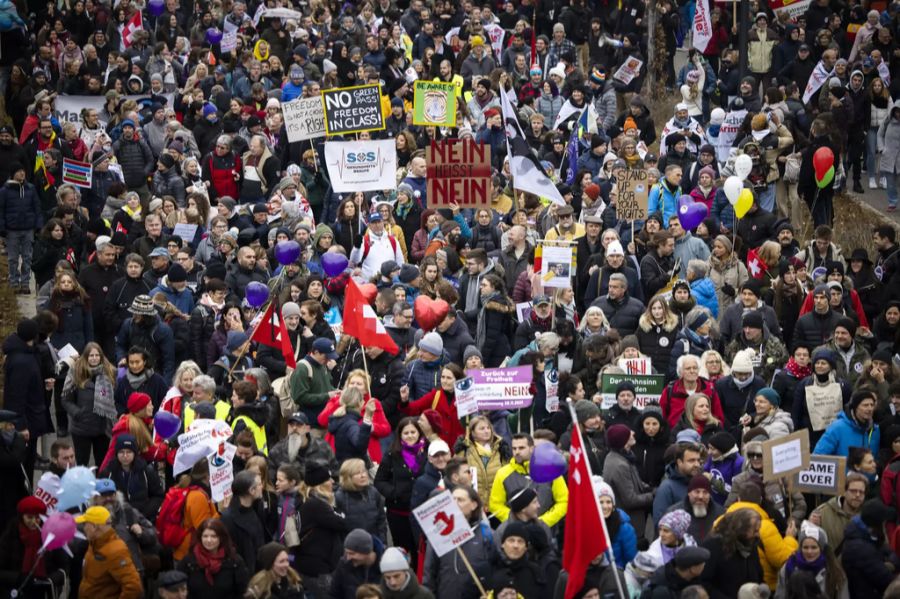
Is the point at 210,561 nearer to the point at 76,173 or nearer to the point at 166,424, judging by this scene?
the point at 166,424

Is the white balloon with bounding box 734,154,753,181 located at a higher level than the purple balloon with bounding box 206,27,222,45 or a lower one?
lower

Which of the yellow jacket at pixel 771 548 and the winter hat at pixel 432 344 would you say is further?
the winter hat at pixel 432 344

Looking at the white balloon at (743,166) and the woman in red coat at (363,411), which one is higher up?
the white balloon at (743,166)

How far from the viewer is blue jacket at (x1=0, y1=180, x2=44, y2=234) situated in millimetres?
19156

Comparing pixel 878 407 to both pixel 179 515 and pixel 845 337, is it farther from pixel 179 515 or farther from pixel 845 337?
pixel 179 515

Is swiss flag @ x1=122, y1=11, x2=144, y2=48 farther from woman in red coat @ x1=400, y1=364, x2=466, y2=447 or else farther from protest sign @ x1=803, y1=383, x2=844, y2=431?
protest sign @ x1=803, y1=383, x2=844, y2=431

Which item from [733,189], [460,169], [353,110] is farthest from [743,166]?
[353,110]

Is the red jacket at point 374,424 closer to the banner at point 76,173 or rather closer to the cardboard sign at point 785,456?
the cardboard sign at point 785,456

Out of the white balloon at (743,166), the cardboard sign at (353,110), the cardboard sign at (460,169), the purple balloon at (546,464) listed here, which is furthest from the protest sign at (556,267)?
the cardboard sign at (353,110)

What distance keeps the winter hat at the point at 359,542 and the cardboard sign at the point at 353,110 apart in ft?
31.9

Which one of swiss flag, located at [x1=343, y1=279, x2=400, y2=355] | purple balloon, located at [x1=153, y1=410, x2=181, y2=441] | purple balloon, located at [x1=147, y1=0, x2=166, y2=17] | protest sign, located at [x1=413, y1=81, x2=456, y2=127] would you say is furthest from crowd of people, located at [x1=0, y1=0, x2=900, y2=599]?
purple balloon, located at [x1=147, y1=0, x2=166, y2=17]

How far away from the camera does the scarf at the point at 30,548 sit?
11977mm

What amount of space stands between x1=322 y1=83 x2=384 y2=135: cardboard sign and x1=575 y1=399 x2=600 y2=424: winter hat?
7.66 meters

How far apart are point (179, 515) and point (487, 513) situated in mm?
2308
